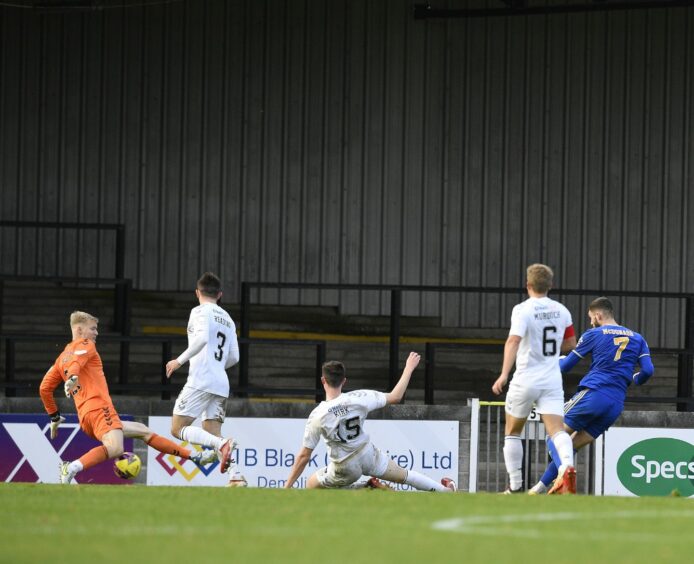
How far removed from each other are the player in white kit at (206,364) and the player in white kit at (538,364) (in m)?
2.80

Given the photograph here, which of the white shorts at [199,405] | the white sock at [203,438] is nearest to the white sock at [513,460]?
the white sock at [203,438]

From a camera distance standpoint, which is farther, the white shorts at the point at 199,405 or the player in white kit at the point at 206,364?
the white shorts at the point at 199,405

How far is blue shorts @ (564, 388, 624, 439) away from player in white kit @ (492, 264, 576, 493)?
89 centimetres

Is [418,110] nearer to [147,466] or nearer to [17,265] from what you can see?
[17,265]

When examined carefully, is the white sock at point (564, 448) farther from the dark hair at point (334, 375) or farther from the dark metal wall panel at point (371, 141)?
the dark metal wall panel at point (371, 141)

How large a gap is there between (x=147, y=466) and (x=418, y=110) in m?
9.26

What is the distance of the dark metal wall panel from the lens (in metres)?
23.7

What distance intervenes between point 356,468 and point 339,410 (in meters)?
0.55

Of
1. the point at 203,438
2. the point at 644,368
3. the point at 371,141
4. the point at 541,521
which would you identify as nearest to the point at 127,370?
the point at 203,438

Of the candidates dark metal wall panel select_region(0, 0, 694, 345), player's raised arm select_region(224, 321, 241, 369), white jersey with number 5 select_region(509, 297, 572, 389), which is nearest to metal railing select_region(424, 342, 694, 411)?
player's raised arm select_region(224, 321, 241, 369)

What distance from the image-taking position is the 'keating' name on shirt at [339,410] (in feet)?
41.9

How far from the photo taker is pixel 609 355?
43.1 ft

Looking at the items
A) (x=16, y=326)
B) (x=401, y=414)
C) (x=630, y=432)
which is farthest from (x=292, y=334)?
(x=630, y=432)

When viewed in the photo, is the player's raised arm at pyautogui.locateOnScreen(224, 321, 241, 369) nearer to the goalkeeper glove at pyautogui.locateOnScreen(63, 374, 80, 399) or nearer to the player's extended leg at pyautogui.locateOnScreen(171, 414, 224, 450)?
the player's extended leg at pyautogui.locateOnScreen(171, 414, 224, 450)
